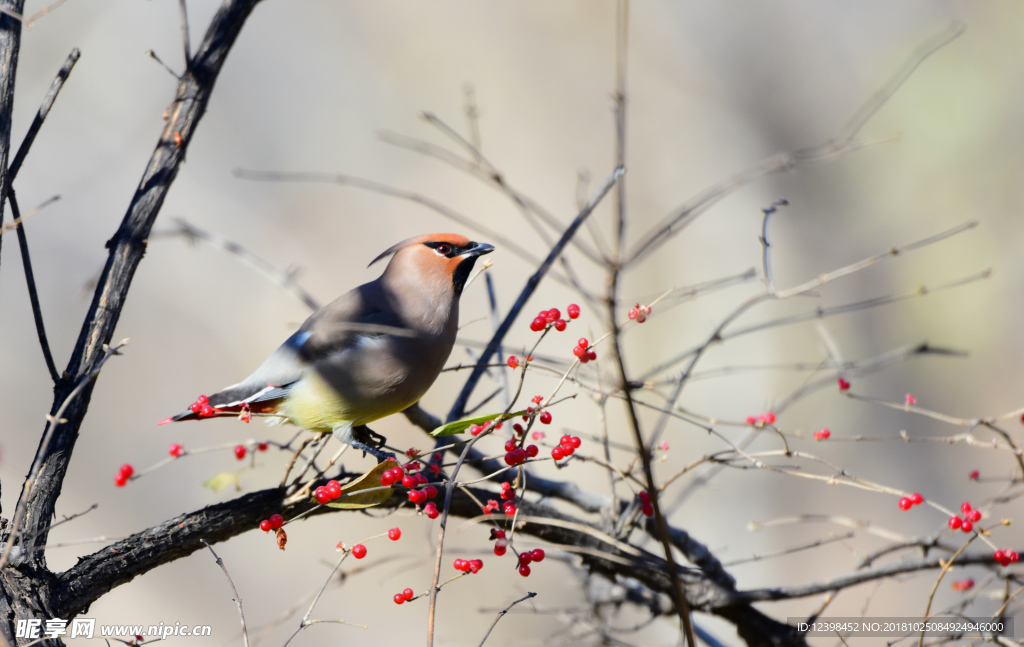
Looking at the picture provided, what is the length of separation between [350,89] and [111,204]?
7.30 feet

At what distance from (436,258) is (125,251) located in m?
0.92

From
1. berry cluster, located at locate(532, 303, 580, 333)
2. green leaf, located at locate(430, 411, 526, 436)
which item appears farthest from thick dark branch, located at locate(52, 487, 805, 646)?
berry cluster, located at locate(532, 303, 580, 333)

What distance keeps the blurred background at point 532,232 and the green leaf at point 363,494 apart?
350 cm

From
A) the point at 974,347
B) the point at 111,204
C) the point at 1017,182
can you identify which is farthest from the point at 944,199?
the point at 111,204

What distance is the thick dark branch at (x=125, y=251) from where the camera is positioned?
1.79 meters

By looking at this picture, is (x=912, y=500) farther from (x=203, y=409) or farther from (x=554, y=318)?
(x=203, y=409)

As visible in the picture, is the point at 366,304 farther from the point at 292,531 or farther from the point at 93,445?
the point at 93,445

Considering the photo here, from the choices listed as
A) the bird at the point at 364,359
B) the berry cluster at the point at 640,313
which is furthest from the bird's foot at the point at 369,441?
the berry cluster at the point at 640,313

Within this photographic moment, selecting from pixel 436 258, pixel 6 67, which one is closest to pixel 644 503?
pixel 436 258

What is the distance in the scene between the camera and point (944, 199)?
19.3 ft

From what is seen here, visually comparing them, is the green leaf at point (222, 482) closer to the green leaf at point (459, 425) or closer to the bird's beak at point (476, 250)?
the green leaf at point (459, 425)

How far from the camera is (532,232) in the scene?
652 cm

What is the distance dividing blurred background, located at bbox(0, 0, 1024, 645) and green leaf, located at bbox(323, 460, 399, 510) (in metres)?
3.50

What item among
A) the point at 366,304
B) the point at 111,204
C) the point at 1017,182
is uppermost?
the point at 111,204
